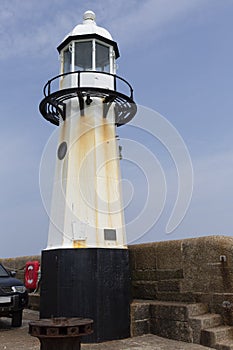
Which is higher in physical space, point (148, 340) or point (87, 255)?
point (87, 255)

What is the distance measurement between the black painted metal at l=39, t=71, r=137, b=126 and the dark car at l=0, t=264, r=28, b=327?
3.67 meters

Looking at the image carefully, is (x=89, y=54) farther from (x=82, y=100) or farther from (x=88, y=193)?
(x=88, y=193)

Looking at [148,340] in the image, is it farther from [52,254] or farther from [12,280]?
[12,280]

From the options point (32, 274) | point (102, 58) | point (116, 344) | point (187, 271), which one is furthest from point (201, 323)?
point (32, 274)

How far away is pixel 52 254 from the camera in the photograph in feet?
25.7

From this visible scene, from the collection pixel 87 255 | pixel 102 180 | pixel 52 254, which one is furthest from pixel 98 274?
pixel 102 180

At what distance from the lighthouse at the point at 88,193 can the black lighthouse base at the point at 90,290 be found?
0.06 ft

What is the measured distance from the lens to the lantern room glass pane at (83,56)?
9047mm

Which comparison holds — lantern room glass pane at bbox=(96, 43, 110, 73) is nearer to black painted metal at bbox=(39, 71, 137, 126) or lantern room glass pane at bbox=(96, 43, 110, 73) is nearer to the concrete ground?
black painted metal at bbox=(39, 71, 137, 126)

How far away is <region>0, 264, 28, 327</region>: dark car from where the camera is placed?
8031 millimetres

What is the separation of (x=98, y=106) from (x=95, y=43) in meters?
1.43

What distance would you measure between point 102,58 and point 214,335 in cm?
615

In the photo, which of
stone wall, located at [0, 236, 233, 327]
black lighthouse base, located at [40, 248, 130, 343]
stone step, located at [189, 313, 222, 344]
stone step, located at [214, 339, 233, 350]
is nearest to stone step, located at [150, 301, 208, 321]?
stone step, located at [189, 313, 222, 344]

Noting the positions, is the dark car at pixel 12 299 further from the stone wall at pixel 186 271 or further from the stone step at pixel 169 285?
the stone step at pixel 169 285
